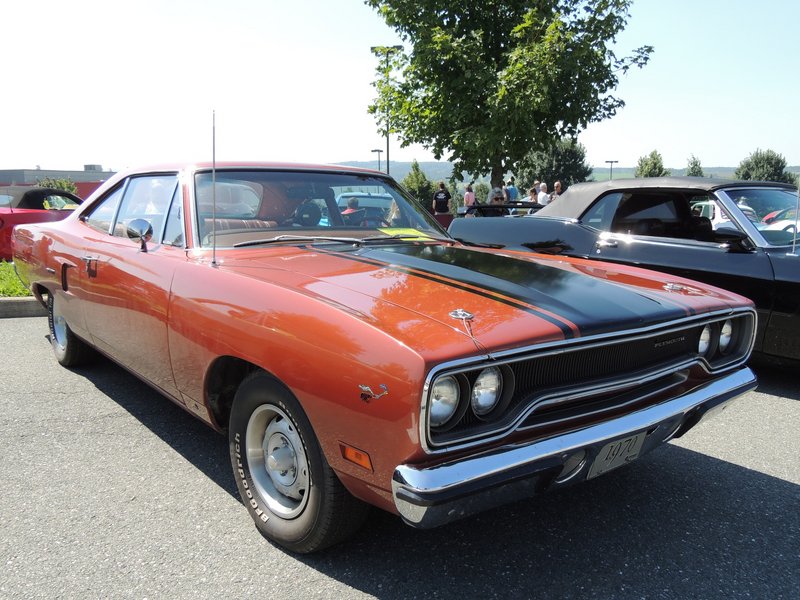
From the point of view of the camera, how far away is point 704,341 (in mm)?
2635

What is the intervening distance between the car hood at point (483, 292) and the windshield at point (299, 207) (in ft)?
0.92

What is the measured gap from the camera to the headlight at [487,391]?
1.89 meters

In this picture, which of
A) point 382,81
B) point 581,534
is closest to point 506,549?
point 581,534

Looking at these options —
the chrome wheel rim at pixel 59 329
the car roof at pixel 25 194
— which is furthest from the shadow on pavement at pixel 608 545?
the car roof at pixel 25 194

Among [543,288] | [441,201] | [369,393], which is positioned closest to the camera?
[369,393]

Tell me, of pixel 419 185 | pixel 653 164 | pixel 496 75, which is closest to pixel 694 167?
pixel 653 164

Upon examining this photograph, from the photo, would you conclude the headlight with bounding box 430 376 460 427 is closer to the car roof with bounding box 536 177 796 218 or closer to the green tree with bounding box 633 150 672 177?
the car roof with bounding box 536 177 796 218

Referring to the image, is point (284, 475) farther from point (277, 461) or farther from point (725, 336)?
point (725, 336)

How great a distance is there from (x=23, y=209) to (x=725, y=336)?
31.3 feet

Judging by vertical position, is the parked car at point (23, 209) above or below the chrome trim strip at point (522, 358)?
above

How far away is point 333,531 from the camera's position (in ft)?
7.02

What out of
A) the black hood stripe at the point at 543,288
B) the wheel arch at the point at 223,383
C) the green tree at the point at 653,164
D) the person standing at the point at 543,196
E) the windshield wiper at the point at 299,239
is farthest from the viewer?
the green tree at the point at 653,164

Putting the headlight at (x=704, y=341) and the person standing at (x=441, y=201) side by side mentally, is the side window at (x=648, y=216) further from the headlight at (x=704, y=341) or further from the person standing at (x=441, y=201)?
the person standing at (x=441, y=201)

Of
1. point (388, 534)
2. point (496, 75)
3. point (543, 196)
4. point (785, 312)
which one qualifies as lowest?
point (388, 534)
